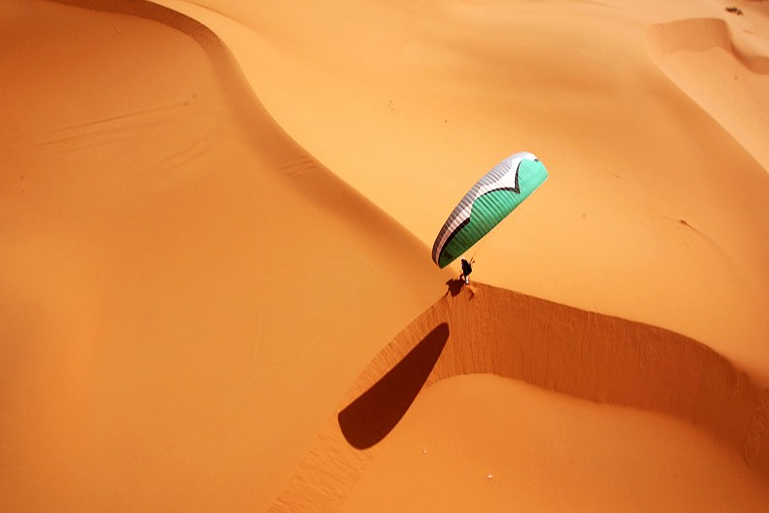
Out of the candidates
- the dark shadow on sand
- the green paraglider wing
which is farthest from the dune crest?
the dark shadow on sand

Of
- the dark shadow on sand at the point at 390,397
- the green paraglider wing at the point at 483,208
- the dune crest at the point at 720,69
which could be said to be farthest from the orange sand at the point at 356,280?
the green paraglider wing at the point at 483,208

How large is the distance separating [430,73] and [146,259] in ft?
→ 24.7

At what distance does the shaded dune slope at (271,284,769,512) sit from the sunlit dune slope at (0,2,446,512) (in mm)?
400

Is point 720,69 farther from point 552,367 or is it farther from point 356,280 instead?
point 356,280

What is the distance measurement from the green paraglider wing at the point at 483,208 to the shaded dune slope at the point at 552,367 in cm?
163

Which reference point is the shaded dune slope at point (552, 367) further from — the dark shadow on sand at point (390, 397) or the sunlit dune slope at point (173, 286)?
the sunlit dune slope at point (173, 286)

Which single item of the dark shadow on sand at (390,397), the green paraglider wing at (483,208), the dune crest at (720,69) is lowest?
the dark shadow on sand at (390,397)

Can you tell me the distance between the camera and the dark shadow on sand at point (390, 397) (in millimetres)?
7238

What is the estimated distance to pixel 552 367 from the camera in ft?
25.5

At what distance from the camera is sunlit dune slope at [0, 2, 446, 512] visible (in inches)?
275

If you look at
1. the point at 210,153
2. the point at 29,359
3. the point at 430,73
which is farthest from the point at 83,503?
the point at 430,73

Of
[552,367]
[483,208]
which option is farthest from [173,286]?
[552,367]

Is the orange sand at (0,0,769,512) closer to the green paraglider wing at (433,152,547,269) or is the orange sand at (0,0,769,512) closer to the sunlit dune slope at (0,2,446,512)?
the sunlit dune slope at (0,2,446,512)

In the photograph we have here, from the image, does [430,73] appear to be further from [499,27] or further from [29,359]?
[29,359]
